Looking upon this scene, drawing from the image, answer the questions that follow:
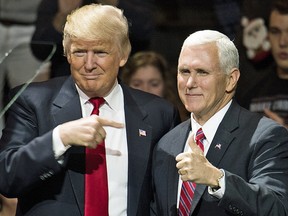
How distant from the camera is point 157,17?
447 cm

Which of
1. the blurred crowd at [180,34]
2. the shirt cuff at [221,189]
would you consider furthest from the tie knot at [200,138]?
the blurred crowd at [180,34]

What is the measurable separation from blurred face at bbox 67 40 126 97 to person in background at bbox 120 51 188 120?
4.29ft

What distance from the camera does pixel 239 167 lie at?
2838 mm

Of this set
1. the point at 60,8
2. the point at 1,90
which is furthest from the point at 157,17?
the point at 1,90

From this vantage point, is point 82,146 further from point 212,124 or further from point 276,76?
point 276,76

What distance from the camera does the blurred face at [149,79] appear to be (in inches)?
169

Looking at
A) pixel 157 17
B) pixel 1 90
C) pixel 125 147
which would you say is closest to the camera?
pixel 125 147

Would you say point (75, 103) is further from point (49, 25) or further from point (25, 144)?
point (49, 25)

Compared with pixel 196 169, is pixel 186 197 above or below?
below

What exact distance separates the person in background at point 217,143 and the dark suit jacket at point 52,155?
0.08 meters

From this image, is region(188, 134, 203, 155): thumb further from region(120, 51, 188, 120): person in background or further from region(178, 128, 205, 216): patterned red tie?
region(120, 51, 188, 120): person in background

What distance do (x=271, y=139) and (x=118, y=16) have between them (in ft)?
2.33

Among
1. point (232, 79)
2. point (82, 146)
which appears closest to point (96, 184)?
point (82, 146)

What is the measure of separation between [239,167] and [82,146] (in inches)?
22.6
